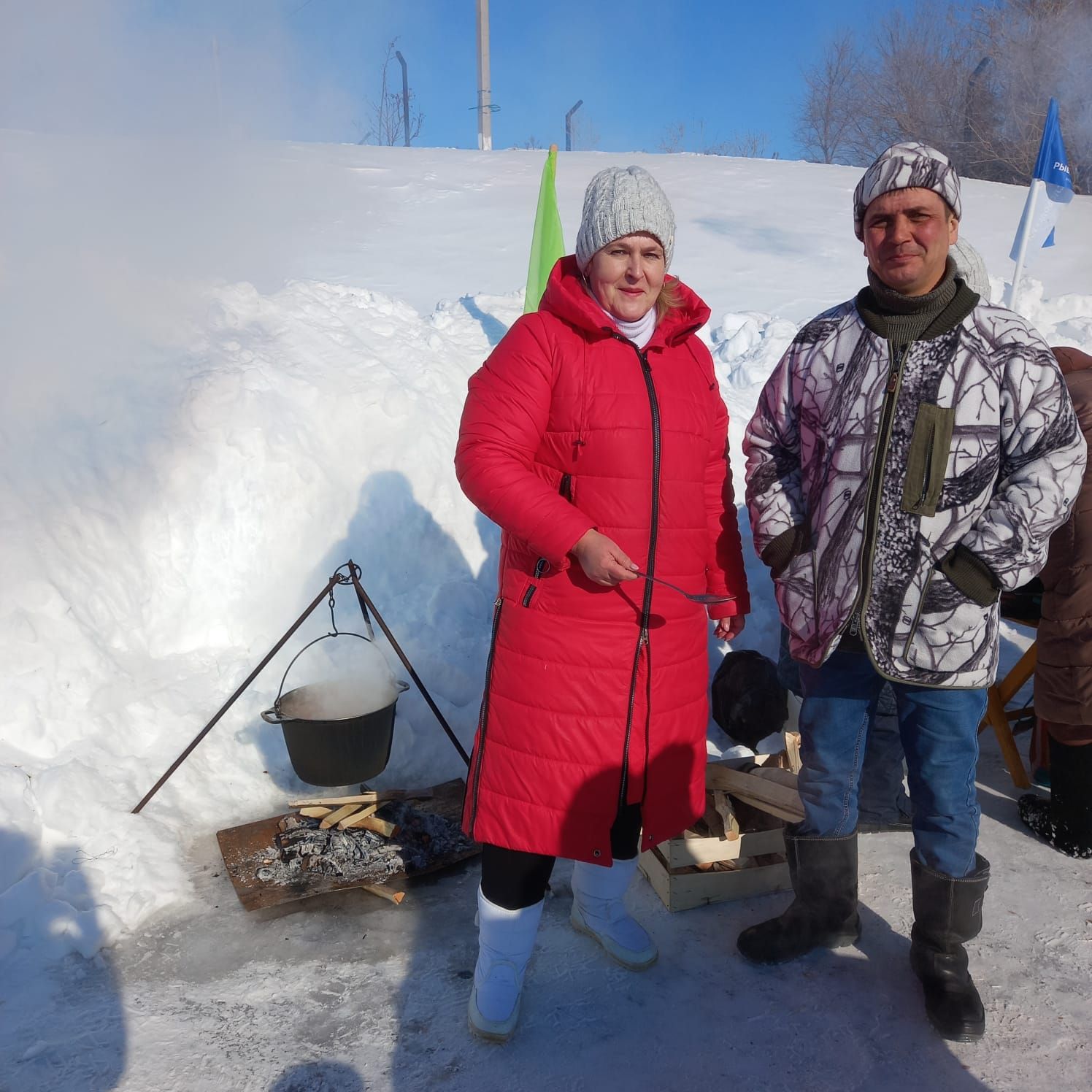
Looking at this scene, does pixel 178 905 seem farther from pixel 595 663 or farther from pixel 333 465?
pixel 333 465

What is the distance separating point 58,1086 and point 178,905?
31.7 inches

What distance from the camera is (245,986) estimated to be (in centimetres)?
267

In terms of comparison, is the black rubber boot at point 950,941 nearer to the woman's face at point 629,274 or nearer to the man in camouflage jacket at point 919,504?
the man in camouflage jacket at point 919,504

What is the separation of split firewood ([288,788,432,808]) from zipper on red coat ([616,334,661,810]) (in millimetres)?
1611

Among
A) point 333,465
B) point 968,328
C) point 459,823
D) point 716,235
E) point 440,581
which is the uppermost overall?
point 716,235

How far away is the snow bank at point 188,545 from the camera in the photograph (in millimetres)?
3338

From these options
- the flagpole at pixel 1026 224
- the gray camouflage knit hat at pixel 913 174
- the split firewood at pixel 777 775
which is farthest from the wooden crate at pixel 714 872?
the flagpole at pixel 1026 224

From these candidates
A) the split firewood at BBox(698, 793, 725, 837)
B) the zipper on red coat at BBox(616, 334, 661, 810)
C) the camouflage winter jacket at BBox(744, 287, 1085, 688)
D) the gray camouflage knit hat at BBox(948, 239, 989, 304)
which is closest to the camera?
the camouflage winter jacket at BBox(744, 287, 1085, 688)

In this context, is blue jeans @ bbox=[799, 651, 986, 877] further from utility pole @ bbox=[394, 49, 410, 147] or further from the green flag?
utility pole @ bbox=[394, 49, 410, 147]

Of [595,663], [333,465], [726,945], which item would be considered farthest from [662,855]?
[333,465]

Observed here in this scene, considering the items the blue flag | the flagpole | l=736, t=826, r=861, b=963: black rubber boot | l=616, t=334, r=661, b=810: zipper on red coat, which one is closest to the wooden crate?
l=736, t=826, r=861, b=963: black rubber boot

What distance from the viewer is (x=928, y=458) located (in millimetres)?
2205

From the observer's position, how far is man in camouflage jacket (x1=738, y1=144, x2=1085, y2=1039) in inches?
85.7

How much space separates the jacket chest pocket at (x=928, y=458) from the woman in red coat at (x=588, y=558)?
555 mm
